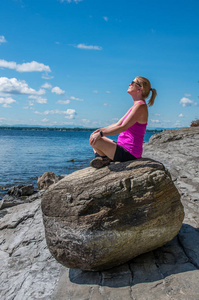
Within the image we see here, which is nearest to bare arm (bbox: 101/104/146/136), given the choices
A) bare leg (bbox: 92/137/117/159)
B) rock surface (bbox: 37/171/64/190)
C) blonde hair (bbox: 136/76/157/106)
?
bare leg (bbox: 92/137/117/159)

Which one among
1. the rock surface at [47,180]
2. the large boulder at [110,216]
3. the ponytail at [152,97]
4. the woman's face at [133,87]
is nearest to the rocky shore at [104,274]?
the large boulder at [110,216]

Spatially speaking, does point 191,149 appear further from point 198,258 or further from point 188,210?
point 198,258

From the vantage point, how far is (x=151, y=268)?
452 centimetres

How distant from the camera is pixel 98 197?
14.9 feet

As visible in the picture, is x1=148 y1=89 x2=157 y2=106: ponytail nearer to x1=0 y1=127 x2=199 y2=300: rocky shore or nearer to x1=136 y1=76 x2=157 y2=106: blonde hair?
x1=136 y1=76 x2=157 y2=106: blonde hair

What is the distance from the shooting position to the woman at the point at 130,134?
4.90 m

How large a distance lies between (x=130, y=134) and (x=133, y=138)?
3.9 inches

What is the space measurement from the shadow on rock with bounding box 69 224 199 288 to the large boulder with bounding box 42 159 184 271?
0.17 meters

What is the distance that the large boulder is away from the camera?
4459 mm

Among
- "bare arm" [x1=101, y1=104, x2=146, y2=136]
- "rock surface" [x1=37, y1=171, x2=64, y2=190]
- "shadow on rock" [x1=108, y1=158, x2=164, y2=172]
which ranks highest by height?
"bare arm" [x1=101, y1=104, x2=146, y2=136]

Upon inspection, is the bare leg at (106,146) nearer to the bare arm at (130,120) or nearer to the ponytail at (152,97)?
the bare arm at (130,120)

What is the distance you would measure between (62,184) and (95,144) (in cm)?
99

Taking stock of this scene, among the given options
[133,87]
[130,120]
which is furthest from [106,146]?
[133,87]

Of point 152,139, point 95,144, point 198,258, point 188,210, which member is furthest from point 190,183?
point 152,139
